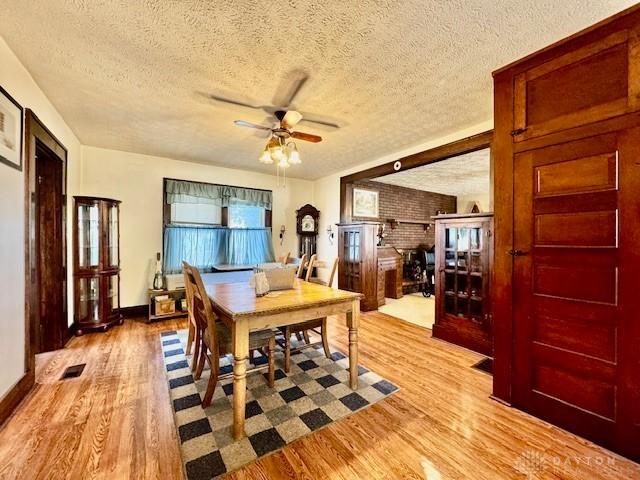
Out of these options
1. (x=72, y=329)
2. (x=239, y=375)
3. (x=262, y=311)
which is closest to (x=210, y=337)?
(x=239, y=375)

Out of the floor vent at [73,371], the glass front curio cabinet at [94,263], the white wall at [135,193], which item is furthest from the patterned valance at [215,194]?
the floor vent at [73,371]

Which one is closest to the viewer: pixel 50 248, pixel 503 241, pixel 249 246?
pixel 503 241

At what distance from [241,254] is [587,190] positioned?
4.70m

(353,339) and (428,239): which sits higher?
(428,239)

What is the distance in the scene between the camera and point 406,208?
21.7 feet

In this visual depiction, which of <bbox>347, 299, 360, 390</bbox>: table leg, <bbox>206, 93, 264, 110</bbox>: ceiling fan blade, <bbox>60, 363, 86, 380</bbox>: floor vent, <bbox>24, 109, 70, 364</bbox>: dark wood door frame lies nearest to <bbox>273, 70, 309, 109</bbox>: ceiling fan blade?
<bbox>206, 93, 264, 110</bbox>: ceiling fan blade

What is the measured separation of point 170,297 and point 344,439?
3579mm

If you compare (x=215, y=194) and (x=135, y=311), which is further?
(x=215, y=194)

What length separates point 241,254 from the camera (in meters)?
5.12

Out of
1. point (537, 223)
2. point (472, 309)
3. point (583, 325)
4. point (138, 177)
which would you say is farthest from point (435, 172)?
point (138, 177)

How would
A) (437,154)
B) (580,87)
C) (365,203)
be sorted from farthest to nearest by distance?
1. (365,203)
2. (437,154)
3. (580,87)

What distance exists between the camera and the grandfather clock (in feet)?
18.7

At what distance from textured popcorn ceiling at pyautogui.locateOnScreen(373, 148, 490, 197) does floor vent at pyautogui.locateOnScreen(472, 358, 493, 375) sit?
9.48ft

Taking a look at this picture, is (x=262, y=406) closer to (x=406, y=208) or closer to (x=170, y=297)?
(x=170, y=297)
